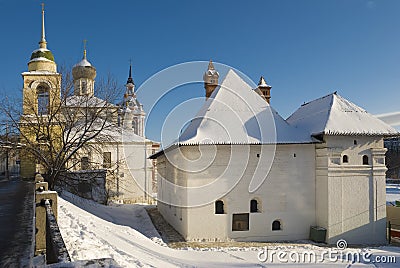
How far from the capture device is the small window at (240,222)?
1351cm

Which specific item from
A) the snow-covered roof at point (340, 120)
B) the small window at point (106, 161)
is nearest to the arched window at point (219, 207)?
the snow-covered roof at point (340, 120)

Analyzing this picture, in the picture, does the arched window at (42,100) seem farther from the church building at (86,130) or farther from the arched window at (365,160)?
the arched window at (365,160)

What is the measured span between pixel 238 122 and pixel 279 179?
3171 mm

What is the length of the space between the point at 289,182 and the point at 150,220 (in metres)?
7.76

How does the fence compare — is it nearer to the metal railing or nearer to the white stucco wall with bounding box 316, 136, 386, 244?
the metal railing

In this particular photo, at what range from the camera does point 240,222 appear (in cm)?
1364

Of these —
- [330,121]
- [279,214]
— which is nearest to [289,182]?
[279,214]

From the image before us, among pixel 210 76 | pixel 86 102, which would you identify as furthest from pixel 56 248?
pixel 210 76

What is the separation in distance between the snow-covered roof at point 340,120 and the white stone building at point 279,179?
0.20ft

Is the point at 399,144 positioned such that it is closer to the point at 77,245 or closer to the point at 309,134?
the point at 309,134

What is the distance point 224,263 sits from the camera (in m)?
9.27

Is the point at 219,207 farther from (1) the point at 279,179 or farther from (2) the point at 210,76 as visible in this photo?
(2) the point at 210,76

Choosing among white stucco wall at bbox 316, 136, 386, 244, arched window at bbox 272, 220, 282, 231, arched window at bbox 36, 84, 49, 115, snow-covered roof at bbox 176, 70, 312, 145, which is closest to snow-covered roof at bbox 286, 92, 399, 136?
white stucco wall at bbox 316, 136, 386, 244

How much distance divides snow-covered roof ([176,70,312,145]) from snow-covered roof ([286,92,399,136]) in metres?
0.90
